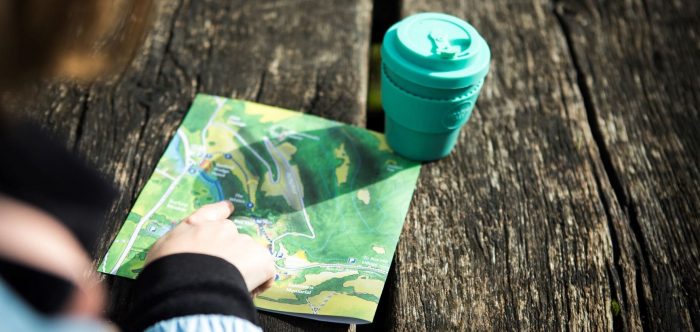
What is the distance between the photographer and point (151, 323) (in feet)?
2.63

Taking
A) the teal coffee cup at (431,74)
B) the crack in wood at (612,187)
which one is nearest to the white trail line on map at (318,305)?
the teal coffee cup at (431,74)

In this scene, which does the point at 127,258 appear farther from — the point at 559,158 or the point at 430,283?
the point at 559,158

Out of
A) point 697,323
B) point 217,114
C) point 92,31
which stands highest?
point 92,31

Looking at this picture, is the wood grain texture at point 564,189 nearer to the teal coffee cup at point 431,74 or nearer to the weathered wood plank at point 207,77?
the teal coffee cup at point 431,74

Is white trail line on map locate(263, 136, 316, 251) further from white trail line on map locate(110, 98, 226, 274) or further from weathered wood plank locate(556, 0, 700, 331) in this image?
weathered wood plank locate(556, 0, 700, 331)

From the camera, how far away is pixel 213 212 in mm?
1014

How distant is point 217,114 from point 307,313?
460mm

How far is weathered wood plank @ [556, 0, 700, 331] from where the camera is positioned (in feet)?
3.20

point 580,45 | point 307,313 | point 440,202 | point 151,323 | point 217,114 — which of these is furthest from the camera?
point 580,45

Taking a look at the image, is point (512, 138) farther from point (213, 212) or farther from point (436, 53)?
point (213, 212)

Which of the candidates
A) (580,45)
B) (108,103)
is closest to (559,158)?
(580,45)

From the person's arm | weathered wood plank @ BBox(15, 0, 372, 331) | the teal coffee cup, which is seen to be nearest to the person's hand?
the person's arm

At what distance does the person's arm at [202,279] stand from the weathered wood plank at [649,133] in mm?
560

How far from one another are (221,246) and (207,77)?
0.45 meters
